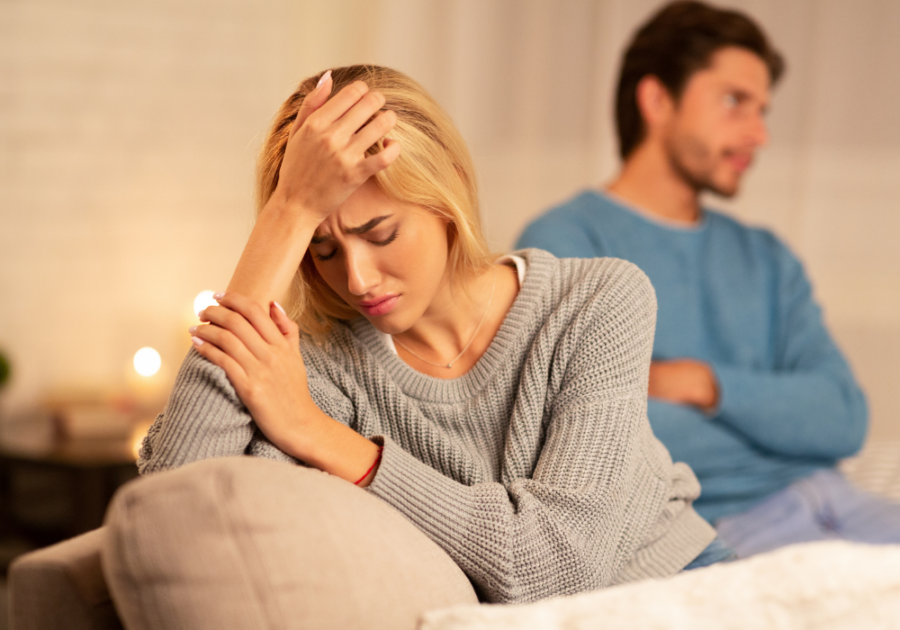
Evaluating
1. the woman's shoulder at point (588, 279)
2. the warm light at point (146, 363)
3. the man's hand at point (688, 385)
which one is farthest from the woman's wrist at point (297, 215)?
the warm light at point (146, 363)

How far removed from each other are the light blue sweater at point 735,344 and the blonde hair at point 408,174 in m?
0.73

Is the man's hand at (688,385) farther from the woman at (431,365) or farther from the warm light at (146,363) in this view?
the warm light at (146,363)

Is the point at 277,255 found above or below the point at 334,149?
below

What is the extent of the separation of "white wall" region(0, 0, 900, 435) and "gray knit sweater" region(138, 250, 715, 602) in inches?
67.3

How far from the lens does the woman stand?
888mm

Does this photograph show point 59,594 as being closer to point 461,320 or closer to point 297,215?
point 297,215

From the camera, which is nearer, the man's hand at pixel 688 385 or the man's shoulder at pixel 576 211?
the man's hand at pixel 688 385

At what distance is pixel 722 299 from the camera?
1983 millimetres

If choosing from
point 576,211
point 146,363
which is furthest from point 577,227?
point 146,363

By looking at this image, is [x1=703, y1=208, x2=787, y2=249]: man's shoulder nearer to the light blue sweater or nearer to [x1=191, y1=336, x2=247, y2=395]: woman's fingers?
the light blue sweater

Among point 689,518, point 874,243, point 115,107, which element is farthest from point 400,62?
point 689,518

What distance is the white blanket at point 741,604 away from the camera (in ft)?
1.87

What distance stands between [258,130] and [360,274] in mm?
1993

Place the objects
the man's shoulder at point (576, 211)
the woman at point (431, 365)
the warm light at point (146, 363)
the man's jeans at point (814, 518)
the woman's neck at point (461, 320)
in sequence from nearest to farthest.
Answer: the woman at point (431, 365), the woman's neck at point (461, 320), the man's jeans at point (814, 518), the man's shoulder at point (576, 211), the warm light at point (146, 363)
